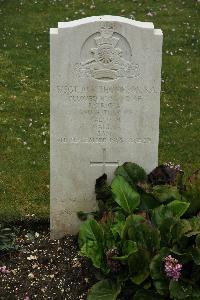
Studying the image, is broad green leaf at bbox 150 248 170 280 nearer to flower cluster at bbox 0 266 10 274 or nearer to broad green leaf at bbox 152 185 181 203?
broad green leaf at bbox 152 185 181 203

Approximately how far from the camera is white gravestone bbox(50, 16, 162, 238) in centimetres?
556

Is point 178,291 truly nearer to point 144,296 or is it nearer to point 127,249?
point 144,296

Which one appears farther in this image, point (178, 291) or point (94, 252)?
point (94, 252)

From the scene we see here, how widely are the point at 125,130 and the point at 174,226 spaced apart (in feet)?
3.53

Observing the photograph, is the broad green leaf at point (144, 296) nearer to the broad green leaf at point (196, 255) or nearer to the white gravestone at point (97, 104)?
the broad green leaf at point (196, 255)

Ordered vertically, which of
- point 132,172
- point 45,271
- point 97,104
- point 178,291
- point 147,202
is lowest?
point 45,271

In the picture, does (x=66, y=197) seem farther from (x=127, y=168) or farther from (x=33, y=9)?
(x=33, y=9)

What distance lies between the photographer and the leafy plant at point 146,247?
5.02 m

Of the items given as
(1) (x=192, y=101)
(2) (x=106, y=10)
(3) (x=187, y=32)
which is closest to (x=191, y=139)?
(1) (x=192, y=101)

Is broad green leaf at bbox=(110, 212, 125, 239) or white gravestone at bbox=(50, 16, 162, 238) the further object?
white gravestone at bbox=(50, 16, 162, 238)

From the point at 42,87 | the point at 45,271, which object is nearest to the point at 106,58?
the point at 45,271

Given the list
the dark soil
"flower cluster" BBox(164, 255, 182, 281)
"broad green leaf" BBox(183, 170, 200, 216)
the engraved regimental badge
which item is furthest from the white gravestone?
"flower cluster" BBox(164, 255, 182, 281)

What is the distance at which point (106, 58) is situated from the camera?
5.61 metres

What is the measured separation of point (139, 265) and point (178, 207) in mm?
605
